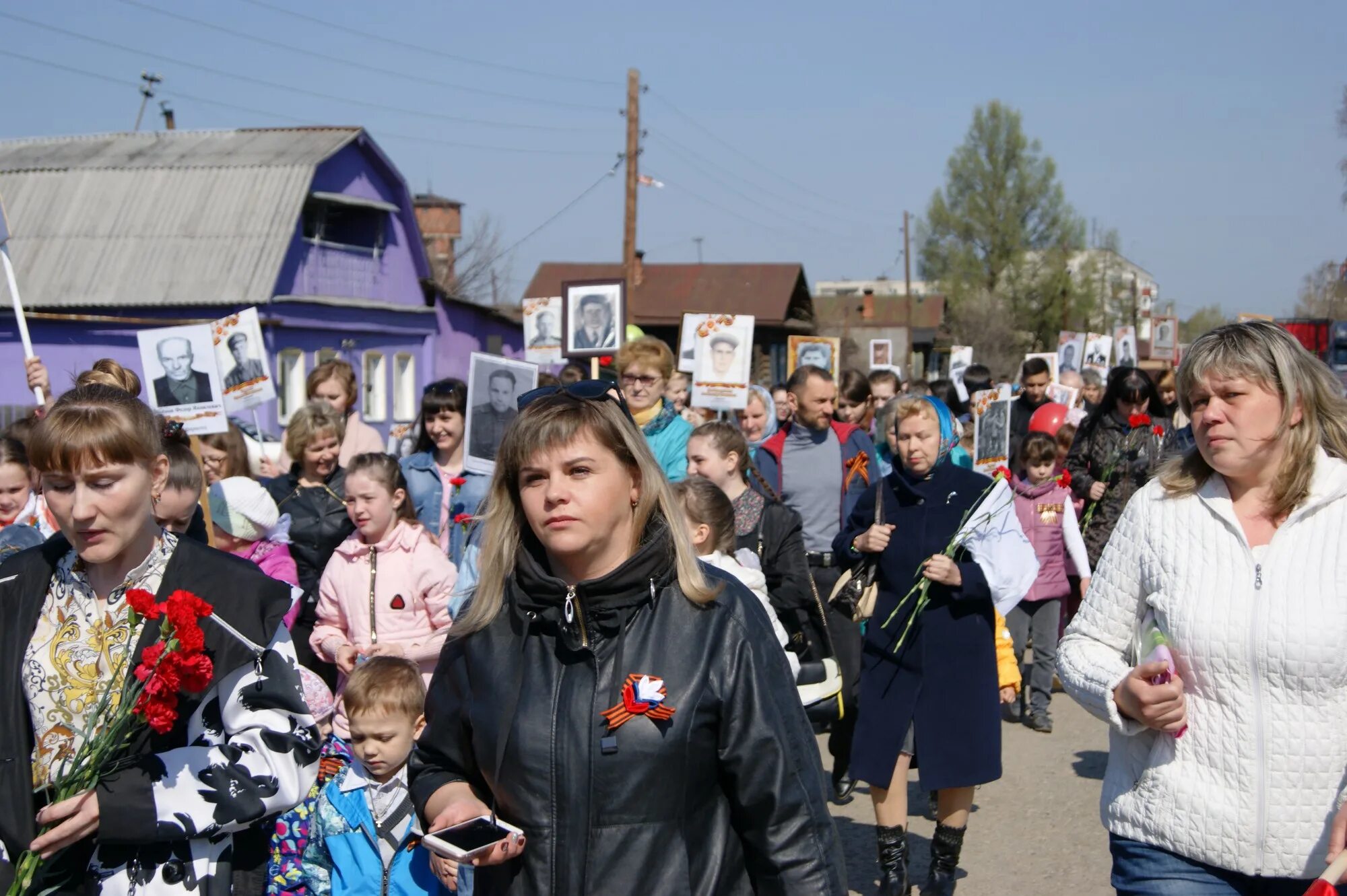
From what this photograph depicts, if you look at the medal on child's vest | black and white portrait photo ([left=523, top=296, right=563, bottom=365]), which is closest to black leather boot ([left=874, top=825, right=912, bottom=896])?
the medal on child's vest

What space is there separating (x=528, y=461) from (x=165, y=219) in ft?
99.8

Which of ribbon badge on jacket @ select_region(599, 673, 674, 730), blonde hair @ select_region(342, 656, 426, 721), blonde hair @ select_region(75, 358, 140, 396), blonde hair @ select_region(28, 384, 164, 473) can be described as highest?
blonde hair @ select_region(75, 358, 140, 396)

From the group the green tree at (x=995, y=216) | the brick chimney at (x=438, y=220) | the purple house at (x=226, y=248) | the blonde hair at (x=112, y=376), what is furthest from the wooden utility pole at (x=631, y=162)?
the green tree at (x=995, y=216)

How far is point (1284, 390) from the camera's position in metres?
3.32

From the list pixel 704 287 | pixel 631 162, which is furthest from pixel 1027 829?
pixel 704 287

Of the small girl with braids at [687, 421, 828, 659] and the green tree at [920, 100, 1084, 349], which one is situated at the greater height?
the green tree at [920, 100, 1084, 349]

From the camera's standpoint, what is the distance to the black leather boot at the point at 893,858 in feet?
19.6

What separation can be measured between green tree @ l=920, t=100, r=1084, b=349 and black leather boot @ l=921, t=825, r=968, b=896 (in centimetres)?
7077

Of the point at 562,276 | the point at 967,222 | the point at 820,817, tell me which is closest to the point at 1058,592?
the point at 820,817

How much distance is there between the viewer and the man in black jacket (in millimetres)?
12969

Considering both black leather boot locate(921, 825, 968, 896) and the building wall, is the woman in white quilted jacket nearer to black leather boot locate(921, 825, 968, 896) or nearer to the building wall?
black leather boot locate(921, 825, 968, 896)

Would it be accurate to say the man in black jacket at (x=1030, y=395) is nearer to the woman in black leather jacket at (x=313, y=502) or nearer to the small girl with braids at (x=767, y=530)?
the small girl with braids at (x=767, y=530)

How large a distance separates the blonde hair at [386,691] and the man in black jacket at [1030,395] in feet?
29.5

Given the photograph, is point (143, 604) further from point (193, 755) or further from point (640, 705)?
point (640, 705)
